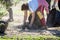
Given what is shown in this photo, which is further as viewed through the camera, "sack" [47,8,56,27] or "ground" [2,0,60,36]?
"sack" [47,8,56,27]

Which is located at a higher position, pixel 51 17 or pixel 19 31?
pixel 51 17

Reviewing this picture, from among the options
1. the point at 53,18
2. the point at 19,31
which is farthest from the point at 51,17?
the point at 19,31

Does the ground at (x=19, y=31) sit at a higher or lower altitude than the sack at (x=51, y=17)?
lower

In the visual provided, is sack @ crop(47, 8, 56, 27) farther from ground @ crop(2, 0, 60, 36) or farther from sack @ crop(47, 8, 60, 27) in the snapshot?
ground @ crop(2, 0, 60, 36)

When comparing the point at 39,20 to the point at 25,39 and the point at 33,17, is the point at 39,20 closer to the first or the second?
the point at 33,17

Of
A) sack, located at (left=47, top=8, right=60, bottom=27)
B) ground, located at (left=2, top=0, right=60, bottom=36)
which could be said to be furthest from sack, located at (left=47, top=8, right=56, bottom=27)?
ground, located at (left=2, top=0, right=60, bottom=36)

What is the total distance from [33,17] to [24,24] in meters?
0.49

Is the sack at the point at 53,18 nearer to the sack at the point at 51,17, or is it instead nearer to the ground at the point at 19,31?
the sack at the point at 51,17

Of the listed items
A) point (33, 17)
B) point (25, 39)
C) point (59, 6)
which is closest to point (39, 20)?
point (33, 17)

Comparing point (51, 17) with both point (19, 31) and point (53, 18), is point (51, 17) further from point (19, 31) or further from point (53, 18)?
point (19, 31)

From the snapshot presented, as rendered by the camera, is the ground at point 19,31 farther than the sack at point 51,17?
No

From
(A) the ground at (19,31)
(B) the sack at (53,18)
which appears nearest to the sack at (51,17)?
(B) the sack at (53,18)

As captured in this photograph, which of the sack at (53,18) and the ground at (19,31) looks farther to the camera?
the sack at (53,18)

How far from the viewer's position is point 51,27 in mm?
10570
